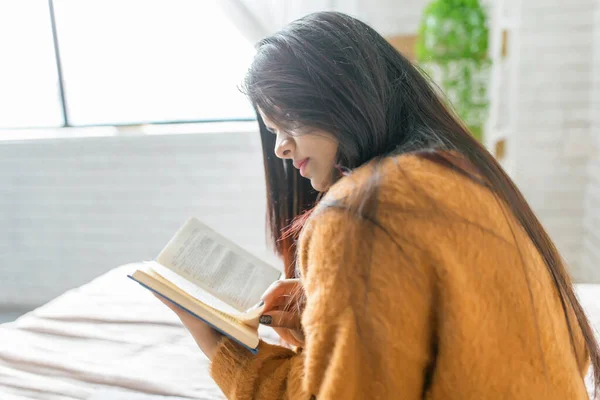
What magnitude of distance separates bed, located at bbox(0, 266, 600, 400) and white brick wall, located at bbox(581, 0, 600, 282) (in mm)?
822

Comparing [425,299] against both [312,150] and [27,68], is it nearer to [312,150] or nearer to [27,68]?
[312,150]

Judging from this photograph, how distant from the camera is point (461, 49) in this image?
6.13 feet

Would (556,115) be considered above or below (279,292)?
above

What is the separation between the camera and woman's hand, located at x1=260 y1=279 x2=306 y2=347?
1.03 m

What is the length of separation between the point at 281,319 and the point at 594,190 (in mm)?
1680

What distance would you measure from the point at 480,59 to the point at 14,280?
225cm

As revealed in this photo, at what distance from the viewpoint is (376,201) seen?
64cm

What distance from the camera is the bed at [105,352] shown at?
44.2 inches

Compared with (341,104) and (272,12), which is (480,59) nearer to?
(272,12)

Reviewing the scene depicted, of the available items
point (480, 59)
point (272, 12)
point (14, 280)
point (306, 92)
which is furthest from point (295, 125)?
point (14, 280)

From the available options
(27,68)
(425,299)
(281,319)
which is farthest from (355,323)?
(27,68)

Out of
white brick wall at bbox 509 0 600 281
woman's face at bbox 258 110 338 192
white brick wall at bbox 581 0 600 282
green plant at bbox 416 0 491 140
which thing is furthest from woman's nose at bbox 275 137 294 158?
white brick wall at bbox 581 0 600 282

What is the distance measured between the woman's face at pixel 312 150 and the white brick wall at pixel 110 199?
58.5 inches

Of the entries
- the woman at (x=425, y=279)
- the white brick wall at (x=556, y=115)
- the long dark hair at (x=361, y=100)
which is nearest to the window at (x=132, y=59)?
the white brick wall at (x=556, y=115)
